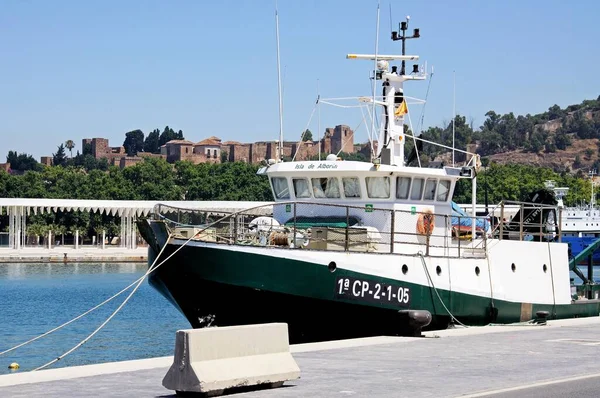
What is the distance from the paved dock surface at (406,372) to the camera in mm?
15164

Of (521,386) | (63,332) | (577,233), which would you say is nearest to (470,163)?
(521,386)

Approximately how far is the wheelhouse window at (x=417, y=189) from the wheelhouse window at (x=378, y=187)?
33.7 inches

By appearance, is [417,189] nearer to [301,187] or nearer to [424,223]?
[424,223]

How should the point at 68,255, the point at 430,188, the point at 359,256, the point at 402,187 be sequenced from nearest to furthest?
1. the point at 359,256
2. the point at 402,187
3. the point at 430,188
4. the point at 68,255

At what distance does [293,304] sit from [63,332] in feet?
53.1

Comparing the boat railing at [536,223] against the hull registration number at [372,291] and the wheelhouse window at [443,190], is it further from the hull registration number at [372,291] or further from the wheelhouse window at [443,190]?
the hull registration number at [372,291]

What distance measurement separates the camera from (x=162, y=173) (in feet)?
513

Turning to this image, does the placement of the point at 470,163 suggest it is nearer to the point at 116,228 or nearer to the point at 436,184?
the point at 436,184

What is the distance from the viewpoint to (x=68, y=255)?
9481 cm

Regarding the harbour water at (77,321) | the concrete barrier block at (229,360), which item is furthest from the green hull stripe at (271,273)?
the harbour water at (77,321)

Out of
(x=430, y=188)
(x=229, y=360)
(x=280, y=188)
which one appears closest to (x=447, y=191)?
(x=430, y=188)

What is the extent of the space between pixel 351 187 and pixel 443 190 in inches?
121

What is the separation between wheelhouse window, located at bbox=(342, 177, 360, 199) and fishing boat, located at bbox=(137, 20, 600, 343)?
0.02 m

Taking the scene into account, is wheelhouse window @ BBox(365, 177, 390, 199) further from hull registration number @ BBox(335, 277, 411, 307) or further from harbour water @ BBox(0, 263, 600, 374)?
harbour water @ BBox(0, 263, 600, 374)
